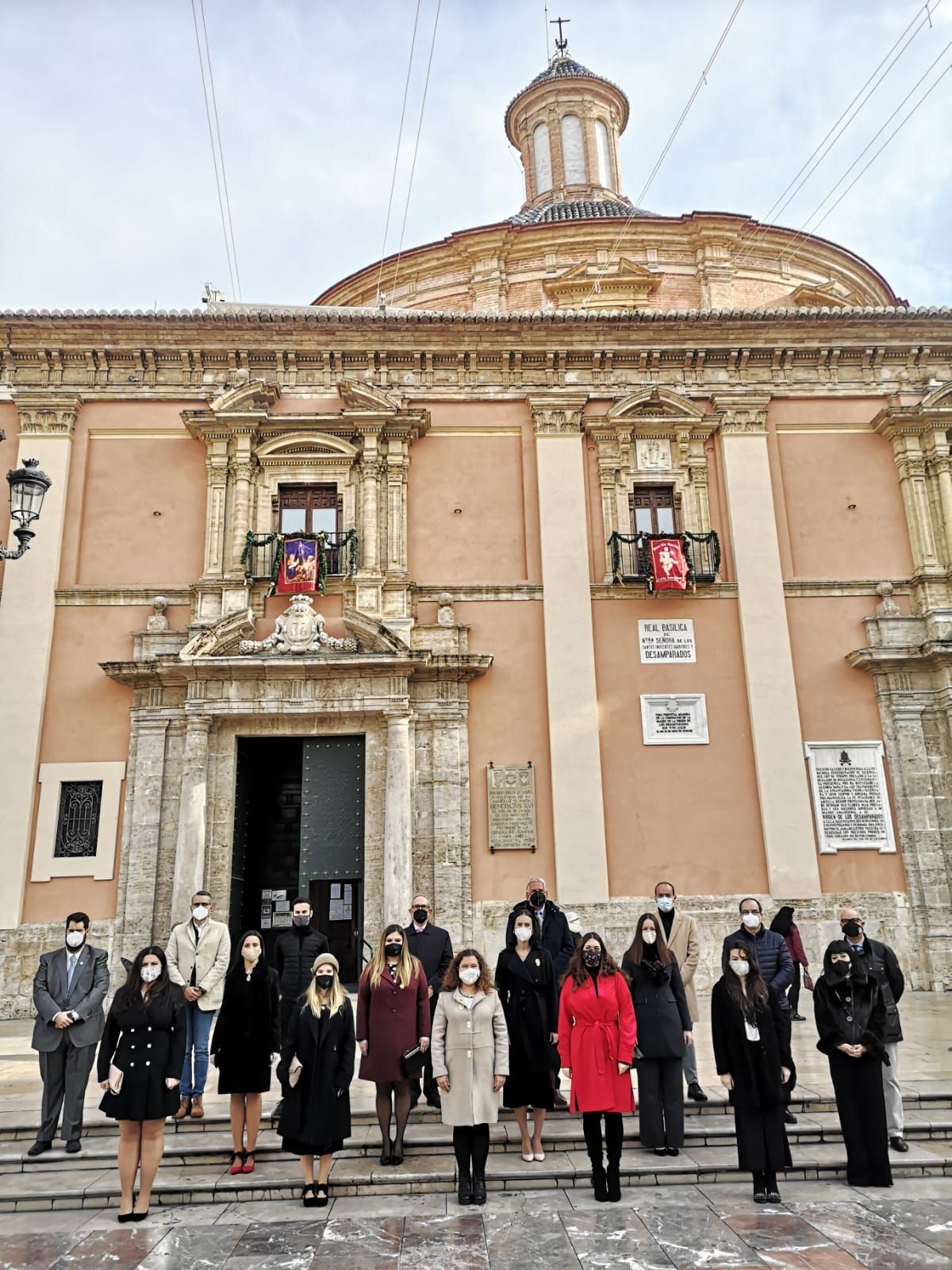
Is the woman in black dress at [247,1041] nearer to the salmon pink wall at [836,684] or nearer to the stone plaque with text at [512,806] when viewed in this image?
the stone plaque with text at [512,806]

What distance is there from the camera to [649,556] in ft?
44.4

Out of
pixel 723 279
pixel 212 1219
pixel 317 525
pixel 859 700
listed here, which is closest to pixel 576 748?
pixel 859 700

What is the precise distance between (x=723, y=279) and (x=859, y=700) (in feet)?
32.4

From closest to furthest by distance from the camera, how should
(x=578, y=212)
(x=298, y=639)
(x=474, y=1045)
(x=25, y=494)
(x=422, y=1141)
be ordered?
1. (x=474, y=1045)
2. (x=422, y=1141)
3. (x=25, y=494)
4. (x=298, y=639)
5. (x=578, y=212)

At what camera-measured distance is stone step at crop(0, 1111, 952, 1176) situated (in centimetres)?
620

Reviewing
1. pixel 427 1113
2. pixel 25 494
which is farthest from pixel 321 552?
pixel 427 1113

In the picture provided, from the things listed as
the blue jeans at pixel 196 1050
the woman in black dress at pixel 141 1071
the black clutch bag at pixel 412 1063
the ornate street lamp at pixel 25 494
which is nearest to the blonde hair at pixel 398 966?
the black clutch bag at pixel 412 1063

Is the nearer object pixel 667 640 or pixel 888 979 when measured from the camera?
pixel 888 979

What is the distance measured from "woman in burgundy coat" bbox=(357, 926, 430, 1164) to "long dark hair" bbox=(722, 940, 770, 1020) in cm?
200

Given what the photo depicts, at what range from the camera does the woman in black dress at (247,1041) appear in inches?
229

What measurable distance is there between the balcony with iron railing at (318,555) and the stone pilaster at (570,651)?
110 inches

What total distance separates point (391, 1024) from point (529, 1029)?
0.91 metres

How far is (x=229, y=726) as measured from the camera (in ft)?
41.3

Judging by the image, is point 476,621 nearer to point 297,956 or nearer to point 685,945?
point 685,945
